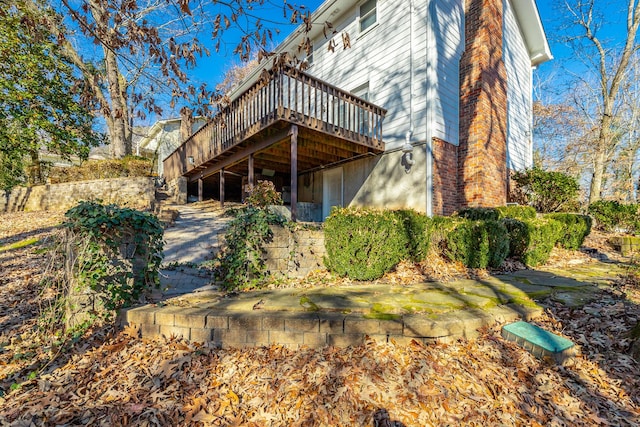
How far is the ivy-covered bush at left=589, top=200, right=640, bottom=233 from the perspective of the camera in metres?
7.87

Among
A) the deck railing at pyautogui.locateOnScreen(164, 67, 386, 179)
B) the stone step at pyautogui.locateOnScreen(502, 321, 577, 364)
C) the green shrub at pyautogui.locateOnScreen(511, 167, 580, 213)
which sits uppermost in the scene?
the deck railing at pyautogui.locateOnScreen(164, 67, 386, 179)

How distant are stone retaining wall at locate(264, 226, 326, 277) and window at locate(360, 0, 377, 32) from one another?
24.1 ft

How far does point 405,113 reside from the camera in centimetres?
722

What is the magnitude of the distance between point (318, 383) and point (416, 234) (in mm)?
2913

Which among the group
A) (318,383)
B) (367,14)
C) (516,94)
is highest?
(367,14)

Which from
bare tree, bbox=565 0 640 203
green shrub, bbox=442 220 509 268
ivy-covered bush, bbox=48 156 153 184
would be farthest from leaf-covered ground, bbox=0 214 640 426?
bare tree, bbox=565 0 640 203

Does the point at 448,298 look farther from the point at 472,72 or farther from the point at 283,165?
the point at 283,165

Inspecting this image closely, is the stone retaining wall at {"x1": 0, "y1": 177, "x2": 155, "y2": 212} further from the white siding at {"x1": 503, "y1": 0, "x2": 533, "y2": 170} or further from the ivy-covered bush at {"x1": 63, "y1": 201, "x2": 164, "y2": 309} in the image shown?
the white siding at {"x1": 503, "y1": 0, "x2": 533, "y2": 170}

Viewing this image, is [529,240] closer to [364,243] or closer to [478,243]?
[478,243]

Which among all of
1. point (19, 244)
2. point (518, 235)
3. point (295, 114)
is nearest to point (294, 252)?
point (295, 114)

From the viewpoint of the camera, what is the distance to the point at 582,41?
11711 mm

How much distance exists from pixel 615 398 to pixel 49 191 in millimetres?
13001

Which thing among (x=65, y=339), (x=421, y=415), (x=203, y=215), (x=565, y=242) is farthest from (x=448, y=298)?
(x=203, y=215)

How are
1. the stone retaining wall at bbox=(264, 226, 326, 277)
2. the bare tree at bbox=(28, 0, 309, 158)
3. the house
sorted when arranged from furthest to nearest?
the house
the stone retaining wall at bbox=(264, 226, 326, 277)
the bare tree at bbox=(28, 0, 309, 158)
